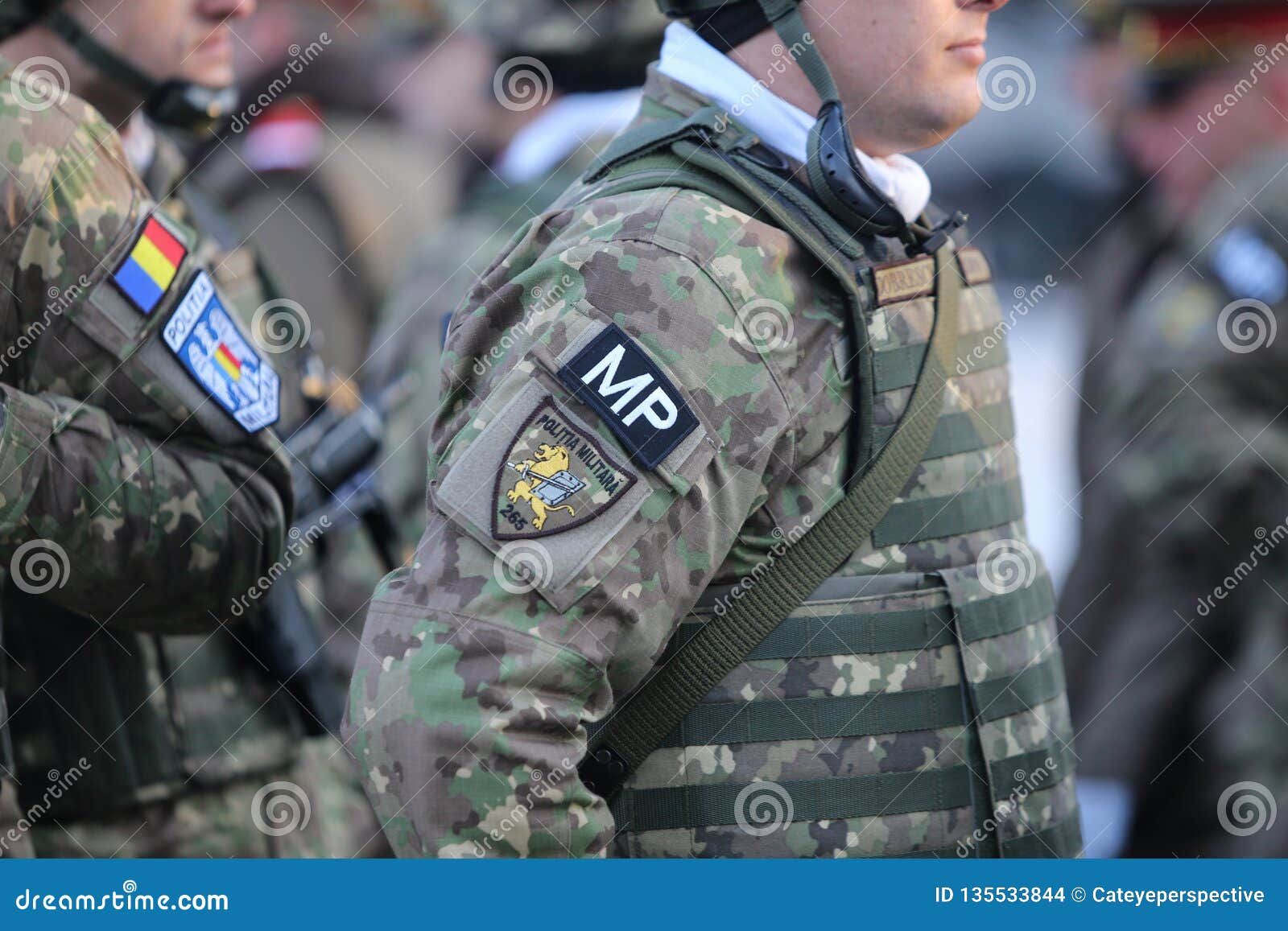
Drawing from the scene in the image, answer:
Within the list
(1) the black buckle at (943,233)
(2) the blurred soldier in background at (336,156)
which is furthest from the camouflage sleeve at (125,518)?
(2) the blurred soldier in background at (336,156)

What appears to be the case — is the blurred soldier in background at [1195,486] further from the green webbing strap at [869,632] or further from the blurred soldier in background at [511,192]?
the green webbing strap at [869,632]

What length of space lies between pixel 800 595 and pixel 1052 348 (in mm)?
6209

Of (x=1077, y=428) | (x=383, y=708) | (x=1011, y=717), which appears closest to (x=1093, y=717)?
(x=1077, y=428)

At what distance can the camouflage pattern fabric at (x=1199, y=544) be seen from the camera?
173 inches

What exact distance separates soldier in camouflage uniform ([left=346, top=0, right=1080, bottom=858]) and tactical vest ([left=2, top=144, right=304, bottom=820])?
954 millimetres

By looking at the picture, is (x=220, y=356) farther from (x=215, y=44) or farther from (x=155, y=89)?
(x=215, y=44)

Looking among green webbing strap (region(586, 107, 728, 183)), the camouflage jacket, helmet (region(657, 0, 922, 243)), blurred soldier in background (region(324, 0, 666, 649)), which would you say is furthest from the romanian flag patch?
blurred soldier in background (region(324, 0, 666, 649))

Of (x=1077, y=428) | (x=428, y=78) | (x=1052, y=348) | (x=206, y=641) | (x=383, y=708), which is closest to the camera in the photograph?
(x=383, y=708)

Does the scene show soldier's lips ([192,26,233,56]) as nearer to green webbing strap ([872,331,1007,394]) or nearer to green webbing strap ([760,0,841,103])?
green webbing strap ([760,0,841,103])

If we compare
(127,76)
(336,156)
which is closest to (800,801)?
(127,76)

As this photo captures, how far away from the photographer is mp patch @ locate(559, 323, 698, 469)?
6.16 ft

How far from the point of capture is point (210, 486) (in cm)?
263

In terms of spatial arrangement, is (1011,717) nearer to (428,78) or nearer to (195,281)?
(195,281)

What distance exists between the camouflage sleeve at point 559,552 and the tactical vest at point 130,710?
2.97 feet
